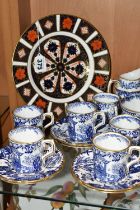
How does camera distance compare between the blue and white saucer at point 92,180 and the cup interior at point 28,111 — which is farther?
the cup interior at point 28,111

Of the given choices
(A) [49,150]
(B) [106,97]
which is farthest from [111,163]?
(B) [106,97]

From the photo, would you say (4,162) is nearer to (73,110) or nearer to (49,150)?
(49,150)

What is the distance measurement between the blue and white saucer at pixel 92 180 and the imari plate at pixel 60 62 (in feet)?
0.91

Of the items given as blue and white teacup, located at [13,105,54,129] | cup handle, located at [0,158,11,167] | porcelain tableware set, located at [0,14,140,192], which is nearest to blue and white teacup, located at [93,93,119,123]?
porcelain tableware set, located at [0,14,140,192]

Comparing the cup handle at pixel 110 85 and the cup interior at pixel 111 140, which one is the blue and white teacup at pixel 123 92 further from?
the cup interior at pixel 111 140

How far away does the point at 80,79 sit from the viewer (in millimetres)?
896

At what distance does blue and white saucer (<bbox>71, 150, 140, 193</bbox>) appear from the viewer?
58cm

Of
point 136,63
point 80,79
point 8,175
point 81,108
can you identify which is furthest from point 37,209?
point 136,63

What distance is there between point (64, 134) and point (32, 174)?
6.6 inches

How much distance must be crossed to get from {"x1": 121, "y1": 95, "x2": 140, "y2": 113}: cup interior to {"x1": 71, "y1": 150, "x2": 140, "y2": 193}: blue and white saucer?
0.73 feet

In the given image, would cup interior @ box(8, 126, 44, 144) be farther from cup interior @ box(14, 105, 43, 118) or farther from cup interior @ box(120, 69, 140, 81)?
cup interior @ box(120, 69, 140, 81)

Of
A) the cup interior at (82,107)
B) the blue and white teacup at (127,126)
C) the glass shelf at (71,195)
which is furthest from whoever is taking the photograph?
the cup interior at (82,107)

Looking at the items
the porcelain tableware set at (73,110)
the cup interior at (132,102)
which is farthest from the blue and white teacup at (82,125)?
the cup interior at (132,102)

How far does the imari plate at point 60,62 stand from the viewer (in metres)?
0.86
